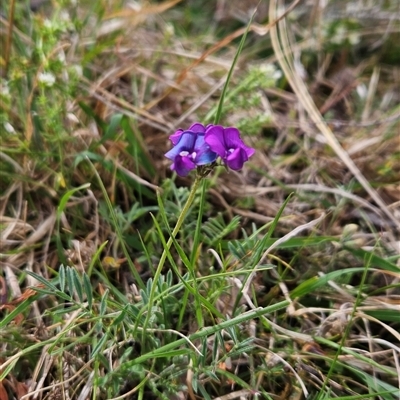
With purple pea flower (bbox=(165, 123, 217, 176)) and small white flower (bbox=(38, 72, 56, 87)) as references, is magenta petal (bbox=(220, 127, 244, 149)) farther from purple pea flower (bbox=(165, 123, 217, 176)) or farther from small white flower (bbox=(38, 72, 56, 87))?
small white flower (bbox=(38, 72, 56, 87))

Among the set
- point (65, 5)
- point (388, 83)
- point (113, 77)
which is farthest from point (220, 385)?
point (388, 83)

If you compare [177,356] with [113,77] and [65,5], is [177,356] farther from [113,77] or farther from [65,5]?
[65,5]

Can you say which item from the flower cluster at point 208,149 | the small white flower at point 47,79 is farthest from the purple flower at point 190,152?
the small white flower at point 47,79

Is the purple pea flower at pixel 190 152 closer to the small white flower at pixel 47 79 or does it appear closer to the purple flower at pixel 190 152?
the purple flower at pixel 190 152

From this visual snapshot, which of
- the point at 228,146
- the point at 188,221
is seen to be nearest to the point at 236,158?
the point at 228,146

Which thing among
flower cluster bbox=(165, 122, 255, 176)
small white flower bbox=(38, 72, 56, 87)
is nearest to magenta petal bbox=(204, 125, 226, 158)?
flower cluster bbox=(165, 122, 255, 176)
